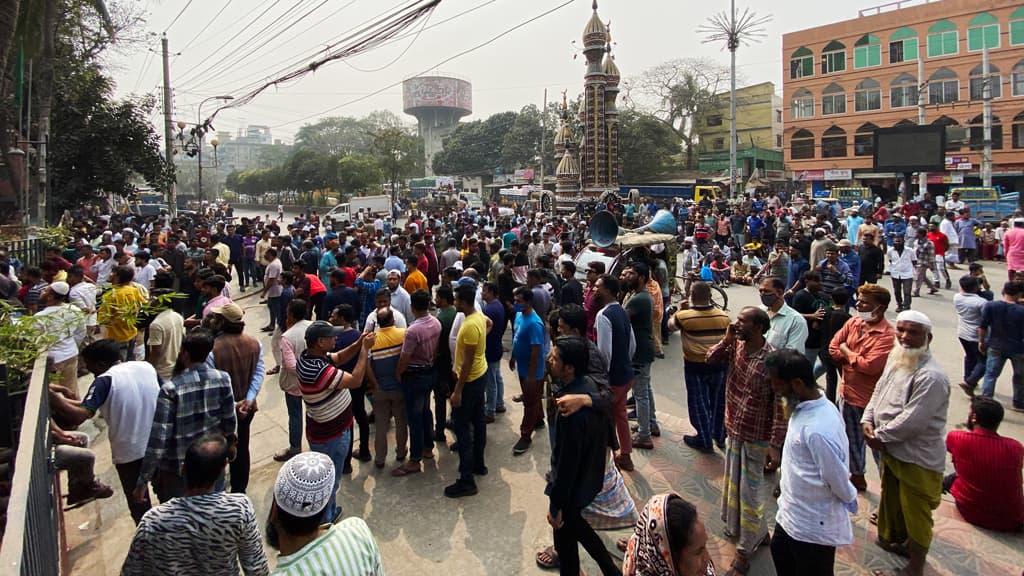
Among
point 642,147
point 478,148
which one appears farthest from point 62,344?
point 478,148

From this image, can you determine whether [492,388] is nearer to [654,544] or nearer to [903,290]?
[654,544]

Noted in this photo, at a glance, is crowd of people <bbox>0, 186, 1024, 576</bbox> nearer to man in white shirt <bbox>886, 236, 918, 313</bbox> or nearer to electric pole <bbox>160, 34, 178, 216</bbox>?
man in white shirt <bbox>886, 236, 918, 313</bbox>

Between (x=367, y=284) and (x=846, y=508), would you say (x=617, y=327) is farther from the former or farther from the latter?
(x=367, y=284)

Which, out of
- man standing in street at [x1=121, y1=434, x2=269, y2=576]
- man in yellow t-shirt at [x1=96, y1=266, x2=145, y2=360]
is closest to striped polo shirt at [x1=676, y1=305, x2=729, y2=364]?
man standing in street at [x1=121, y1=434, x2=269, y2=576]

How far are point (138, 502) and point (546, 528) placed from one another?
9.02ft

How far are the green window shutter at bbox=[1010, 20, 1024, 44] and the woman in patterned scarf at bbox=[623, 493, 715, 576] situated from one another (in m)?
46.8

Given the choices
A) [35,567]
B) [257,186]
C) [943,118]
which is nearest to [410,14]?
[35,567]

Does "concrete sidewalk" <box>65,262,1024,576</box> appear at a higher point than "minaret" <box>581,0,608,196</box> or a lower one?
lower

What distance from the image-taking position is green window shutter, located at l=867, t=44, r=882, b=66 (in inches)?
1532

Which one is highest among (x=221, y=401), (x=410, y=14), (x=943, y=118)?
(x=943, y=118)

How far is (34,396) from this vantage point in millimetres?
3355

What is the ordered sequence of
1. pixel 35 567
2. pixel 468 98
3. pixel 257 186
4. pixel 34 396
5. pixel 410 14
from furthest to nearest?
pixel 468 98, pixel 257 186, pixel 410 14, pixel 34 396, pixel 35 567

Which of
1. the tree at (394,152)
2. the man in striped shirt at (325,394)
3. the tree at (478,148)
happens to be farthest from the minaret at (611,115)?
the tree at (478,148)

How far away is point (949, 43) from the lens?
36.6 metres
